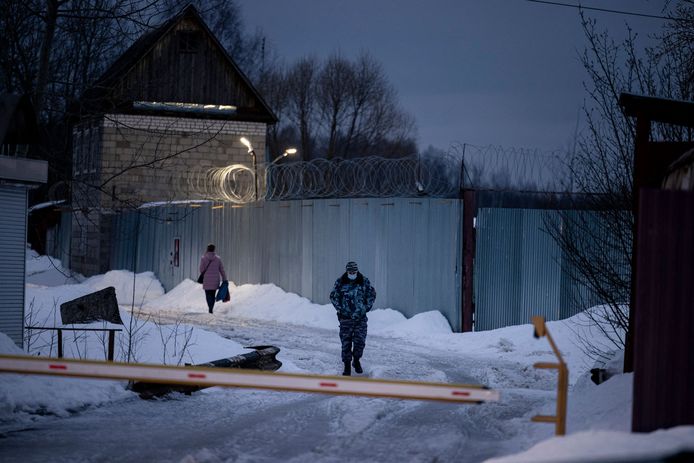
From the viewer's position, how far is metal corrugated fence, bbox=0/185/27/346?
13.5m

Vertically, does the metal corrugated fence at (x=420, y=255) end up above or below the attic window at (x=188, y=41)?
below

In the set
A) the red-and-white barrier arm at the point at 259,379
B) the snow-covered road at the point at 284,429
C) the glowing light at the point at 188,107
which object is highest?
the glowing light at the point at 188,107

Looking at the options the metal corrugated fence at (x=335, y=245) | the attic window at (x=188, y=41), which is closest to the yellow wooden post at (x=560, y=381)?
the metal corrugated fence at (x=335, y=245)

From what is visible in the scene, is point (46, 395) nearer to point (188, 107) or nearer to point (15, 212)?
point (15, 212)

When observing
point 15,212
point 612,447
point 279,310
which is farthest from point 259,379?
point 279,310

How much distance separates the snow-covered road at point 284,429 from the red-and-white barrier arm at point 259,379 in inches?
34.5

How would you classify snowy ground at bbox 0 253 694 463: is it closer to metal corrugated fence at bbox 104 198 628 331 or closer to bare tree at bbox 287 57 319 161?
metal corrugated fence at bbox 104 198 628 331

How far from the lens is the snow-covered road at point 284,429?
318 inches

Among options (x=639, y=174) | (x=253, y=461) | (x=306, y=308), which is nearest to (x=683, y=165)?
(x=639, y=174)

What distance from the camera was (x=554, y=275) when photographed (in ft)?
60.2

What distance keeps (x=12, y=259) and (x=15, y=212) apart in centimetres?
70

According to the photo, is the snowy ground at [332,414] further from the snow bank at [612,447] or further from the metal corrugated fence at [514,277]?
the metal corrugated fence at [514,277]

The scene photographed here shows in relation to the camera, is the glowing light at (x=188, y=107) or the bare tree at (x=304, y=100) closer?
the glowing light at (x=188, y=107)

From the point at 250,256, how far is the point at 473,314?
894cm
